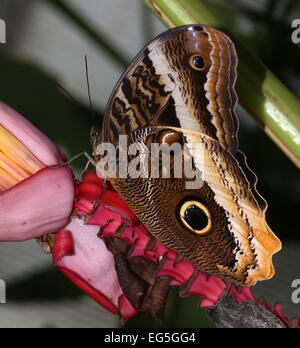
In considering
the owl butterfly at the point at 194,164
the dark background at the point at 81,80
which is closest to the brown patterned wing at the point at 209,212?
the owl butterfly at the point at 194,164

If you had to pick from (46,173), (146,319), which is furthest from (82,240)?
(146,319)

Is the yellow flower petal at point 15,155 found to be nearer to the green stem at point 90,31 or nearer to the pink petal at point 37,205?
the pink petal at point 37,205

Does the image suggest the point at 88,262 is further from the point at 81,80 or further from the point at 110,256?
the point at 81,80

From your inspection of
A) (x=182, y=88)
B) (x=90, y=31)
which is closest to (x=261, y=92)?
(x=182, y=88)

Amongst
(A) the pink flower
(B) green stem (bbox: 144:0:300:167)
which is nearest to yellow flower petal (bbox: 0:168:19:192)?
(A) the pink flower

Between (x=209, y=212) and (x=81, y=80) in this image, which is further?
(x=81, y=80)

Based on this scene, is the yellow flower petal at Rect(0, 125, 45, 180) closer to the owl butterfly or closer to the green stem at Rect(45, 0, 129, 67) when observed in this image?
the owl butterfly

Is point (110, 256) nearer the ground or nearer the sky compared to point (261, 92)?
nearer the ground

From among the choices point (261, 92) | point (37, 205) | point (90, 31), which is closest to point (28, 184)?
point (37, 205)
